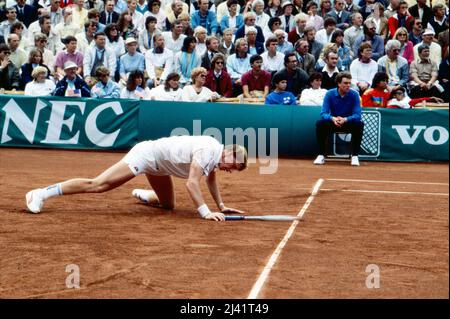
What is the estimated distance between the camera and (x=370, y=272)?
801 centimetres

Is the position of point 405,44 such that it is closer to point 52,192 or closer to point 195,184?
point 195,184

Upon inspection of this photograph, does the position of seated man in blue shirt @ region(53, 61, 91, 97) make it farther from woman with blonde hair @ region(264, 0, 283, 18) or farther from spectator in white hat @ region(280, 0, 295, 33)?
woman with blonde hair @ region(264, 0, 283, 18)

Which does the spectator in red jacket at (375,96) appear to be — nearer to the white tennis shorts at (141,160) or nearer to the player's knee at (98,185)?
the white tennis shorts at (141,160)

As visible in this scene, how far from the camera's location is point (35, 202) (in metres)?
10.9

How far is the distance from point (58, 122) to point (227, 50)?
4.41 meters

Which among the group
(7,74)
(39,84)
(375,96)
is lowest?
(375,96)

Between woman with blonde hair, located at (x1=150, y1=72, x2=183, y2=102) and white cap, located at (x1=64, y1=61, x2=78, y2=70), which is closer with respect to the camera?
white cap, located at (x1=64, y1=61, x2=78, y2=70)

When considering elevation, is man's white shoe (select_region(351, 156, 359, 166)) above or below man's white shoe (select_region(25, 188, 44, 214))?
below

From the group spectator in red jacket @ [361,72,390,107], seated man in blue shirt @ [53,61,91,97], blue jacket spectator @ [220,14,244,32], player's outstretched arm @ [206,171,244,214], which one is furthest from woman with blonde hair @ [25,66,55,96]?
player's outstretched arm @ [206,171,244,214]

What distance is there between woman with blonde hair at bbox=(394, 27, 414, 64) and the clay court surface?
235 inches

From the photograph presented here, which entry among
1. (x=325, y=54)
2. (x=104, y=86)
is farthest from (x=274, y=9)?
(x=104, y=86)

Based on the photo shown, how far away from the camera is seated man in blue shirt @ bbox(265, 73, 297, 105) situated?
18406mm

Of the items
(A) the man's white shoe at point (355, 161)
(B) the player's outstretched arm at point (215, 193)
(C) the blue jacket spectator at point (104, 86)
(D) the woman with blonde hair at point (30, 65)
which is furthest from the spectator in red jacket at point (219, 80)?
(B) the player's outstretched arm at point (215, 193)

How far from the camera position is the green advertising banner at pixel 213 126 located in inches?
717
